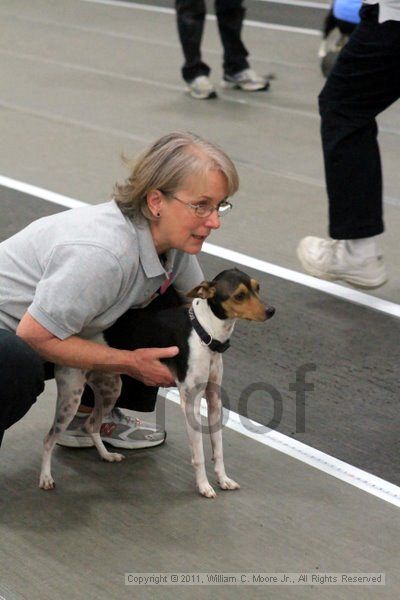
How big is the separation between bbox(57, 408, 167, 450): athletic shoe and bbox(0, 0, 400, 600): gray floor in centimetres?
3

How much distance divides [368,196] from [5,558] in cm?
201

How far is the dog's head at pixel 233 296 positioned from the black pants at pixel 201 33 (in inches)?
173

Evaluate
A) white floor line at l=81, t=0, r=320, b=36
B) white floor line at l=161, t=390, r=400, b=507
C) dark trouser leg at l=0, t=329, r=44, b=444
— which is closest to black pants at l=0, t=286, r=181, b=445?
dark trouser leg at l=0, t=329, r=44, b=444

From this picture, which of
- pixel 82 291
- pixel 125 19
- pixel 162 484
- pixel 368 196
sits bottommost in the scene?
pixel 125 19

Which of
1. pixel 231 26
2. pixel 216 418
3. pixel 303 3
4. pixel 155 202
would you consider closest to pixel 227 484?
pixel 216 418

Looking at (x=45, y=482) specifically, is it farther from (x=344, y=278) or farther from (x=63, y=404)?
(x=344, y=278)

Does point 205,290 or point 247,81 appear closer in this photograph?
point 205,290

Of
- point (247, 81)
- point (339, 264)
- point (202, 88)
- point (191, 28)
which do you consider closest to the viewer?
point (339, 264)

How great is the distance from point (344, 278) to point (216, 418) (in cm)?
140

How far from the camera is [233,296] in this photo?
8.52ft

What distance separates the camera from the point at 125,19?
31.4 feet

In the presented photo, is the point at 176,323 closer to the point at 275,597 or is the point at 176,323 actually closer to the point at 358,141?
the point at 275,597

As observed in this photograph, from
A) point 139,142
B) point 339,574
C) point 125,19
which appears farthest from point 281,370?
point 125,19

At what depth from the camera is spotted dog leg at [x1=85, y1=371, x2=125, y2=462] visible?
113 inches
